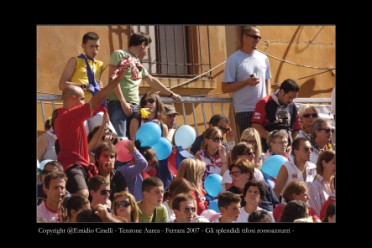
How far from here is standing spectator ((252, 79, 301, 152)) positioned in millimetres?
15938

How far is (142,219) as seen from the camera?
13.0 metres

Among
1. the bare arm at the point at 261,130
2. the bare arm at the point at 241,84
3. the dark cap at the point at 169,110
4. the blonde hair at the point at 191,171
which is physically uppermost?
the bare arm at the point at 241,84

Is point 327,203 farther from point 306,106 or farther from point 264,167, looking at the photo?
point 306,106

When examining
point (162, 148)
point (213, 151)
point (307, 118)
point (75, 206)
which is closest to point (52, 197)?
point (75, 206)

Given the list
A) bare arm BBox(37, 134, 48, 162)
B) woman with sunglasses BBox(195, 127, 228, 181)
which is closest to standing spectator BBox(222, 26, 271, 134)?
woman with sunglasses BBox(195, 127, 228, 181)

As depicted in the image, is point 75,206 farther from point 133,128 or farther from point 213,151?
point 213,151

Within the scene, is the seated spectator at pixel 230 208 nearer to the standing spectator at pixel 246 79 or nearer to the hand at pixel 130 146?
the hand at pixel 130 146

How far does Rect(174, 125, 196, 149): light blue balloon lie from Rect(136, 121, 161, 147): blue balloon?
555mm

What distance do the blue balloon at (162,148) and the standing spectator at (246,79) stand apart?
6.11ft

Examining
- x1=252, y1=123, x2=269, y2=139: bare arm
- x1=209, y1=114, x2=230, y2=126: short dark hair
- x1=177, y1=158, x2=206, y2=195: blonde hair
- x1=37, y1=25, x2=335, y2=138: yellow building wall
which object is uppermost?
x1=37, y1=25, x2=335, y2=138: yellow building wall

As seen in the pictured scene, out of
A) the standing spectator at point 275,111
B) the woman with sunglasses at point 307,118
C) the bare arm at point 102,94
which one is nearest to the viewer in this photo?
the bare arm at point 102,94

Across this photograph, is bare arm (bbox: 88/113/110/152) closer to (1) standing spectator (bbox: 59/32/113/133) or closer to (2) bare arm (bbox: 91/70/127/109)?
(2) bare arm (bbox: 91/70/127/109)

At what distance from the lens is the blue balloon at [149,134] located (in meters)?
14.4

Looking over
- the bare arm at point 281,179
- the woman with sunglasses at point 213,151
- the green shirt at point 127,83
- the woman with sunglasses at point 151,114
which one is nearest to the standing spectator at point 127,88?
the green shirt at point 127,83
